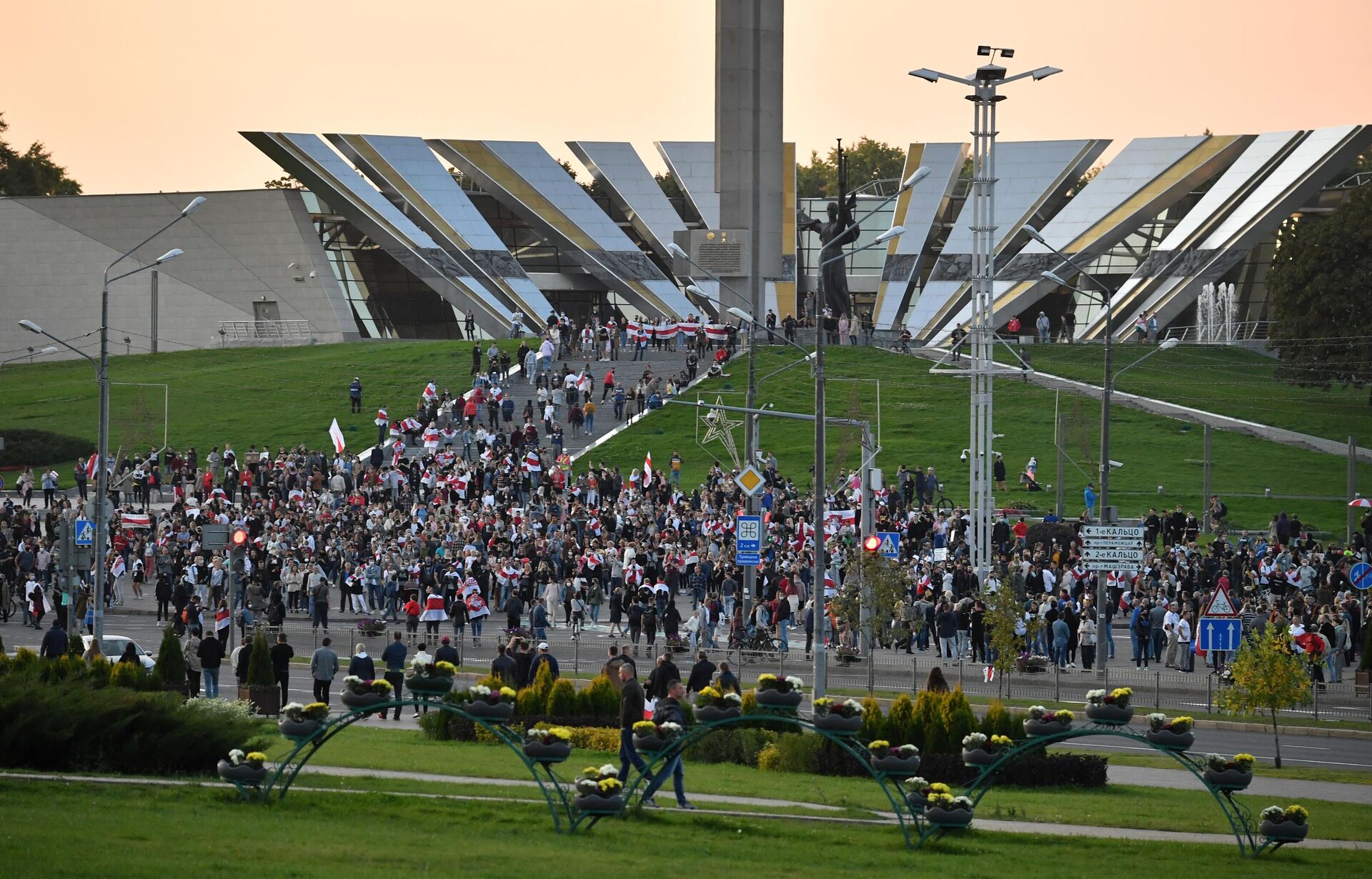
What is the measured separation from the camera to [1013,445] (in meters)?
50.4

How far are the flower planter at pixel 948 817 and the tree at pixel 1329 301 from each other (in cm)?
4805

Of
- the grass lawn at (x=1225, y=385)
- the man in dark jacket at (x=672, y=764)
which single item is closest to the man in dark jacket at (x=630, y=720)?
the man in dark jacket at (x=672, y=764)

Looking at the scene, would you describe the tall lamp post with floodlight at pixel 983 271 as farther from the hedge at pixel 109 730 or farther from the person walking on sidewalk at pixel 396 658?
the hedge at pixel 109 730

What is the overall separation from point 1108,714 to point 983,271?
22.2m

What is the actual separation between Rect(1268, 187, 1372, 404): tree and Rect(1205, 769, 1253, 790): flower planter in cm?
4680

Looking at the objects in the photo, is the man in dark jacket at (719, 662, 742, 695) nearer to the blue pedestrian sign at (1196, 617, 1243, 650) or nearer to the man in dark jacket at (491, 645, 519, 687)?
the man in dark jacket at (491, 645, 519, 687)

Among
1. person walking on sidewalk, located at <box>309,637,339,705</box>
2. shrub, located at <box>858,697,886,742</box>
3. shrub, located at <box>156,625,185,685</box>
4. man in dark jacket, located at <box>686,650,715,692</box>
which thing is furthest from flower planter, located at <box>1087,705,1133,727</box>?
shrub, located at <box>156,625,185,685</box>

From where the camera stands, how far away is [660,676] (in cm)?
1845

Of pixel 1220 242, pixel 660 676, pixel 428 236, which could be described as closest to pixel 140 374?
pixel 428 236

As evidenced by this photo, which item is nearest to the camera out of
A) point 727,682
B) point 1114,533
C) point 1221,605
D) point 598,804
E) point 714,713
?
point 598,804

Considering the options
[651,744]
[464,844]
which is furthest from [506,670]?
[464,844]

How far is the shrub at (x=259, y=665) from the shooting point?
21844 mm

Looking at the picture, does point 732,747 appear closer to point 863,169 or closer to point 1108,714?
point 1108,714

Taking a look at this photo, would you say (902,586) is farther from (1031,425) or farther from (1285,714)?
(1031,425)
